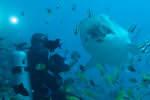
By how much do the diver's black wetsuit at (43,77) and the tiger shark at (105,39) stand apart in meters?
1.90

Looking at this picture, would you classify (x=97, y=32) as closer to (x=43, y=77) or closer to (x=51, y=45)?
(x=51, y=45)

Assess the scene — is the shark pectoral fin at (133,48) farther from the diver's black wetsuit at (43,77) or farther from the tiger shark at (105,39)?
the diver's black wetsuit at (43,77)

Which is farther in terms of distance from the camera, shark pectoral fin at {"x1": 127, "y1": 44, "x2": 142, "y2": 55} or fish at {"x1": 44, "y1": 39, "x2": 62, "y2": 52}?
shark pectoral fin at {"x1": 127, "y1": 44, "x2": 142, "y2": 55}

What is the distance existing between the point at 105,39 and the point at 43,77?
2.78 m

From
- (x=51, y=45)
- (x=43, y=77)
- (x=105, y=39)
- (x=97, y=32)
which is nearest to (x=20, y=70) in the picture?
(x=43, y=77)

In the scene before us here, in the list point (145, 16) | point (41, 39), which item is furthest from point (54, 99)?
point (145, 16)

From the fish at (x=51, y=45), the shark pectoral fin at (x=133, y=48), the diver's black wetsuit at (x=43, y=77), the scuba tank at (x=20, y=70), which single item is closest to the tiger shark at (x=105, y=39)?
the shark pectoral fin at (x=133, y=48)

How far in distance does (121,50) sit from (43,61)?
4.23m

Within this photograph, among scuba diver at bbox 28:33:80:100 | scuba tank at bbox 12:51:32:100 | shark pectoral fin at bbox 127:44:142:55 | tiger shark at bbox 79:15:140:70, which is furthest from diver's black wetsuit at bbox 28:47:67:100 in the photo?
shark pectoral fin at bbox 127:44:142:55

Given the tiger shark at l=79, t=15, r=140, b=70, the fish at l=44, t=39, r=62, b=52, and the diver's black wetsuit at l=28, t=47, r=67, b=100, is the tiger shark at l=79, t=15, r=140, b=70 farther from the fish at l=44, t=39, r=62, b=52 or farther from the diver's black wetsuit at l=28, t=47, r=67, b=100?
the diver's black wetsuit at l=28, t=47, r=67, b=100

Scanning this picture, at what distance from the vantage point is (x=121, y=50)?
7.18 metres

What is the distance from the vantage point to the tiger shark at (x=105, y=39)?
5492mm

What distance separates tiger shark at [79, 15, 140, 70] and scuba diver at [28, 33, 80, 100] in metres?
1.80

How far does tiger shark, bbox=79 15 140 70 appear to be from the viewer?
5492 mm
